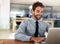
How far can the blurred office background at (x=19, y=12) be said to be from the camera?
6.56 metres

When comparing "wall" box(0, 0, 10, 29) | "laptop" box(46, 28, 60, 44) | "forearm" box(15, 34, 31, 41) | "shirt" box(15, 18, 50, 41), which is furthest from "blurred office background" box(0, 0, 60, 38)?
"laptop" box(46, 28, 60, 44)

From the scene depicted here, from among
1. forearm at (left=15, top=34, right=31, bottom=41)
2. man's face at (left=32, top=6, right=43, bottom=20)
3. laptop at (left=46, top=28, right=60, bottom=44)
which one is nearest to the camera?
laptop at (left=46, top=28, right=60, bottom=44)

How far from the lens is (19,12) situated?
704 centimetres

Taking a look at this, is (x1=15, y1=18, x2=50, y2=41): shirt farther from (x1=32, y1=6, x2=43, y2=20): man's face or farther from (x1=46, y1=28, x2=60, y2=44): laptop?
(x1=46, y1=28, x2=60, y2=44): laptop

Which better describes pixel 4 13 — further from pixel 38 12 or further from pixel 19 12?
pixel 38 12

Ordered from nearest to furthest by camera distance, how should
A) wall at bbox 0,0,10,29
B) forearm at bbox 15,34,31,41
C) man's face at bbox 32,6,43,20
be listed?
forearm at bbox 15,34,31,41, man's face at bbox 32,6,43,20, wall at bbox 0,0,10,29

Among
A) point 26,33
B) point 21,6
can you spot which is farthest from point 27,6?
point 26,33

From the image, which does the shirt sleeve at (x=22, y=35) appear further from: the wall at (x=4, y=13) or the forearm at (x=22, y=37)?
the wall at (x=4, y=13)

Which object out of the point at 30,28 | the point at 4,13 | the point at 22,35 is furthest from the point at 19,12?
the point at 22,35

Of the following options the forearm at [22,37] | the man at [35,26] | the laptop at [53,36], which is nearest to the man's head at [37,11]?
the man at [35,26]

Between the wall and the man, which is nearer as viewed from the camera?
the man

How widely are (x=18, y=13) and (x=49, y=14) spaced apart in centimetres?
154

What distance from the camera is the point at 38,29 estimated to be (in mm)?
1800

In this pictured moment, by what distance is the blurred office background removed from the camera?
258 inches
